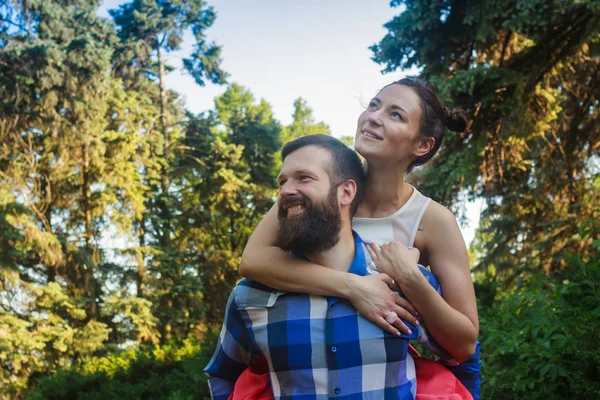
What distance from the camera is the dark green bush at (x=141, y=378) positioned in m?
7.26

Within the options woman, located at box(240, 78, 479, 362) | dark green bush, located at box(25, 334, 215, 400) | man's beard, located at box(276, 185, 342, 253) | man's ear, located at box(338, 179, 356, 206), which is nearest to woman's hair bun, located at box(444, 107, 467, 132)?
woman, located at box(240, 78, 479, 362)

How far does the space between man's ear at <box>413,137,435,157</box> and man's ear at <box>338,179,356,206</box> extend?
38 cm

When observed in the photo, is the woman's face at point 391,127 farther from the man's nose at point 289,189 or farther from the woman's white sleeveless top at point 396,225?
the man's nose at point 289,189

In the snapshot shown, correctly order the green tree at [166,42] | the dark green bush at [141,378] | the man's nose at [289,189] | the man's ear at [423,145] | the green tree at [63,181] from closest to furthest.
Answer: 1. the man's nose at [289,189]
2. the man's ear at [423,145]
3. the dark green bush at [141,378]
4. the green tree at [63,181]
5. the green tree at [166,42]

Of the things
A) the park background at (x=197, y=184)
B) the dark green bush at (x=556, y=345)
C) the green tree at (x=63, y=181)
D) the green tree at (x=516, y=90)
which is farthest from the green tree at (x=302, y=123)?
the dark green bush at (x=556, y=345)

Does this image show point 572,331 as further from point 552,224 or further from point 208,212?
point 208,212

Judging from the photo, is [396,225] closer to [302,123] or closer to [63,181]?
[63,181]

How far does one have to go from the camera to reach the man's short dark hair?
2096 millimetres

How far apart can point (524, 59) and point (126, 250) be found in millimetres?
12981

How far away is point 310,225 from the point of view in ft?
6.47

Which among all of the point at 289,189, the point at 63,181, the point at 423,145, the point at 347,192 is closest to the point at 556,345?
the point at 423,145

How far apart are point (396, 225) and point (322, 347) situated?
660 mm

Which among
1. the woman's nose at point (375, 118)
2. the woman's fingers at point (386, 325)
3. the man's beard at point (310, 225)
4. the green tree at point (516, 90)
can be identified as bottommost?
the woman's fingers at point (386, 325)

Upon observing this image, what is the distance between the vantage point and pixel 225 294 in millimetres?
19344
